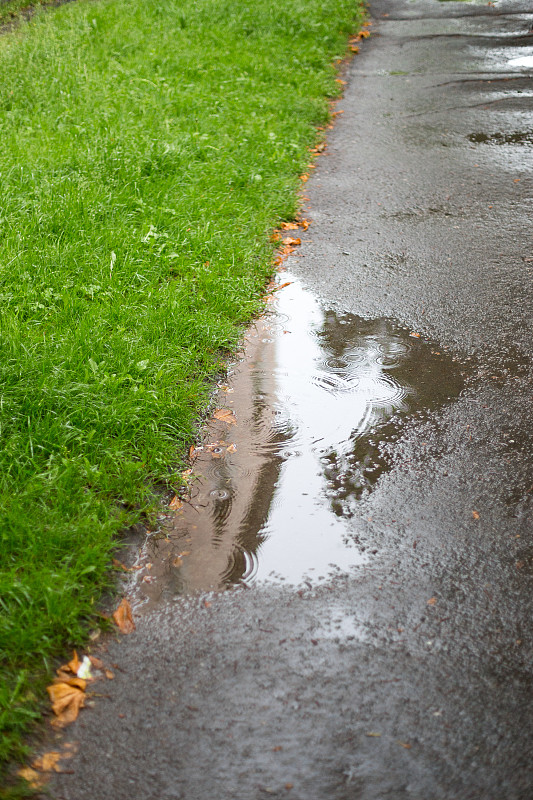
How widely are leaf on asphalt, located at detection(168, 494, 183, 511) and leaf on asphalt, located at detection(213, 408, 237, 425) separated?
2.12 feet

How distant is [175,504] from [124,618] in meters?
0.68

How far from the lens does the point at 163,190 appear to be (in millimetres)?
6039

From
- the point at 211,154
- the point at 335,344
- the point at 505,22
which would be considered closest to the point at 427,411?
the point at 335,344

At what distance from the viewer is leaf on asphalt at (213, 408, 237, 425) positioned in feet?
12.9

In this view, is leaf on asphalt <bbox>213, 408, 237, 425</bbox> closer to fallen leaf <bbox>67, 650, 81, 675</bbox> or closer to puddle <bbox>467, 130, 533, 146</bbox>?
fallen leaf <bbox>67, 650, 81, 675</bbox>

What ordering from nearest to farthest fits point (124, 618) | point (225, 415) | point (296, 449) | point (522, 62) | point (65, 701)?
1. point (65, 701)
2. point (124, 618)
3. point (296, 449)
4. point (225, 415)
5. point (522, 62)

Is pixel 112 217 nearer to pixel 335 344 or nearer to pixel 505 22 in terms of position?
pixel 335 344

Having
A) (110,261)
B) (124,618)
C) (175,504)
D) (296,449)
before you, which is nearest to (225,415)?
(296,449)

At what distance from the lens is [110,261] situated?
4.98 m


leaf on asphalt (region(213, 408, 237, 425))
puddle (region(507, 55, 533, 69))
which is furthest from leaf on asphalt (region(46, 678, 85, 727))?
puddle (region(507, 55, 533, 69))

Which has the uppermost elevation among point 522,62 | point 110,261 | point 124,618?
point 110,261

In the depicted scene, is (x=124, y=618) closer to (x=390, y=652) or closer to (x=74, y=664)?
(x=74, y=664)

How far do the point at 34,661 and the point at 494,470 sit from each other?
2.15m

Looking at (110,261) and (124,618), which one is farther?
(110,261)
